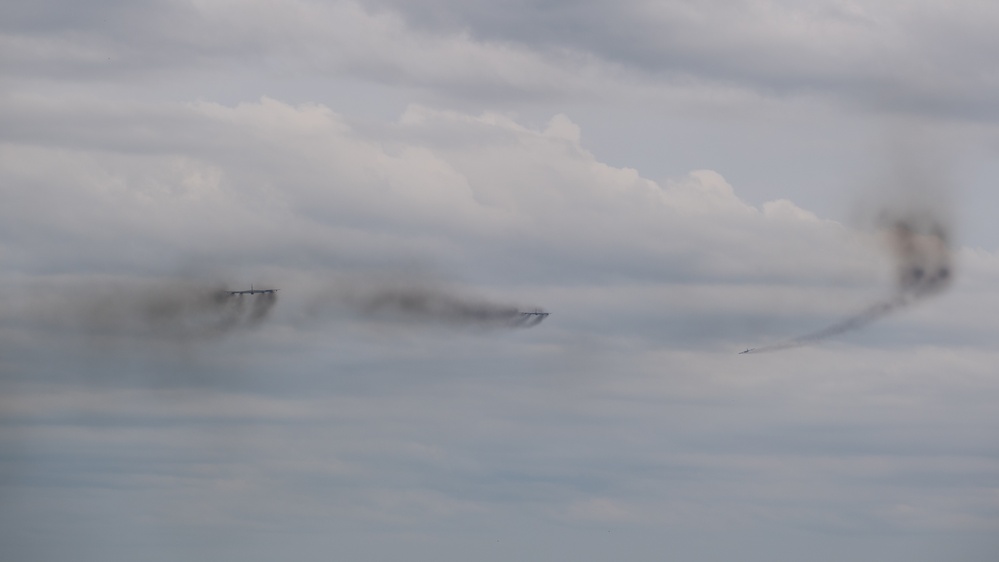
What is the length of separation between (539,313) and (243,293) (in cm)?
6879

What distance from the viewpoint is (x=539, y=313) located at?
5448 inches

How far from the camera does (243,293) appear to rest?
13112 centimetres
